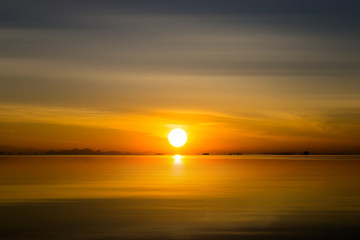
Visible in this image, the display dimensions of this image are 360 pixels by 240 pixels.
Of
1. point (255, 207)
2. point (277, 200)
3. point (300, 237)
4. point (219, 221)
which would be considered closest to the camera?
point (300, 237)

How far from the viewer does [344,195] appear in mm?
37562

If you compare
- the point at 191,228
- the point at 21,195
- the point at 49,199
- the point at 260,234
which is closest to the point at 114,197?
the point at 49,199

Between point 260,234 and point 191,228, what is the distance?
3.53m

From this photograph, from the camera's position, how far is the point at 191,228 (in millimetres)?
23953

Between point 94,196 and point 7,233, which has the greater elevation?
point 94,196

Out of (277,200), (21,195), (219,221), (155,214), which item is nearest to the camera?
(219,221)

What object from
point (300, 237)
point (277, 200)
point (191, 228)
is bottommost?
point (300, 237)

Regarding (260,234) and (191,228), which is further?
(191,228)

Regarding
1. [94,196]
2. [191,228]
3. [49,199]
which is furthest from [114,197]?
[191,228]

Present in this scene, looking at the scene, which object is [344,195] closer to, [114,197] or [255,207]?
[255,207]

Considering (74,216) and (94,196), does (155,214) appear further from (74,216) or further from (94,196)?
(94,196)

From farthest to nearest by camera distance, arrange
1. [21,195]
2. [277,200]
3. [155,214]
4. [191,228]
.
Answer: [21,195]
[277,200]
[155,214]
[191,228]

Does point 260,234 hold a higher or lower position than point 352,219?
lower

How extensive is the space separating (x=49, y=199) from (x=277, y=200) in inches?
646
